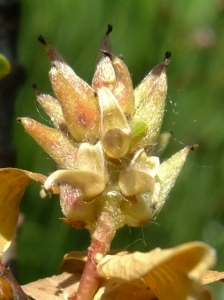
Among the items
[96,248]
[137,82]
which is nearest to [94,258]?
[96,248]

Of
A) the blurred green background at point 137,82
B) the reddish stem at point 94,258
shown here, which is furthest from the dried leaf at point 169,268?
the blurred green background at point 137,82

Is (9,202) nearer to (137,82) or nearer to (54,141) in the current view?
(54,141)

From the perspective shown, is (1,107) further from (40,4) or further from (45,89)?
(40,4)

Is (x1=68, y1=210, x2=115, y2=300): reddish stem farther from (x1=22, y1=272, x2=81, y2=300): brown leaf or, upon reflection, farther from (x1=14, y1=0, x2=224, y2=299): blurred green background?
(x1=14, y1=0, x2=224, y2=299): blurred green background

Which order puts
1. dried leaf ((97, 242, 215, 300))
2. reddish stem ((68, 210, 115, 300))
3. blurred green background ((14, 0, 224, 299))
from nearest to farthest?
dried leaf ((97, 242, 215, 300)), reddish stem ((68, 210, 115, 300)), blurred green background ((14, 0, 224, 299))

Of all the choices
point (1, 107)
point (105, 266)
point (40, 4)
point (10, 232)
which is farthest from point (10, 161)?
point (40, 4)

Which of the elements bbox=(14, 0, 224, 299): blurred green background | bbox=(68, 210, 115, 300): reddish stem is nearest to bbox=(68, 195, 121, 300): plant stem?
bbox=(68, 210, 115, 300): reddish stem
